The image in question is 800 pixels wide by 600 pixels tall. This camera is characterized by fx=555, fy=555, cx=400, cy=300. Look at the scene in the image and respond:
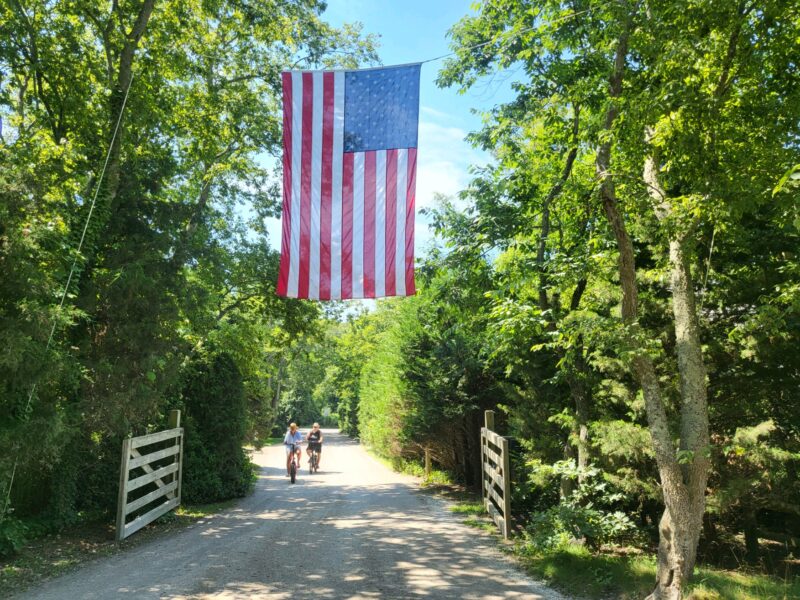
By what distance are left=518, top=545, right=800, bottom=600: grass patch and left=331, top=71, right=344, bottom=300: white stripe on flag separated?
4.13 meters

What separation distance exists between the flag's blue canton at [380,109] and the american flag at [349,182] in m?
0.01

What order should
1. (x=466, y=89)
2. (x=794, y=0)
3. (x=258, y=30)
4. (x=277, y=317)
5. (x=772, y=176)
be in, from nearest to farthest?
1. (x=794, y=0)
2. (x=772, y=176)
3. (x=466, y=89)
4. (x=258, y=30)
5. (x=277, y=317)

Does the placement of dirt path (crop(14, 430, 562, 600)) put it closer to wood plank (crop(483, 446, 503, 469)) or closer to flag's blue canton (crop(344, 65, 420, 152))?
wood plank (crop(483, 446, 503, 469))

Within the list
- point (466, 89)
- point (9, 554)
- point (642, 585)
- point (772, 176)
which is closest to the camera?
point (772, 176)

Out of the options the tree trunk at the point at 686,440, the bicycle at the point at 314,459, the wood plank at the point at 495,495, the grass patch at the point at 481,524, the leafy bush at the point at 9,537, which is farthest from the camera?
the bicycle at the point at 314,459

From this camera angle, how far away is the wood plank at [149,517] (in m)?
8.26

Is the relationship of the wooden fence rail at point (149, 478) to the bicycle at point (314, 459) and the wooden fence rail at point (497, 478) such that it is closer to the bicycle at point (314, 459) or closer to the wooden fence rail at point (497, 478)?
the wooden fence rail at point (497, 478)

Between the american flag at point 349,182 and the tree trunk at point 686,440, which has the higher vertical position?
the american flag at point 349,182

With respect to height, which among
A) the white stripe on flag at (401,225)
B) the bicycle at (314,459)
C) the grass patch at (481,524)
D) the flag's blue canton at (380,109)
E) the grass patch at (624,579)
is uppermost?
the flag's blue canton at (380,109)

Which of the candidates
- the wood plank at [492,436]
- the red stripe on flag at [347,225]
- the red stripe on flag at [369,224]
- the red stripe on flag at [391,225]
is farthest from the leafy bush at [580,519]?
the red stripe on flag at [347,225]

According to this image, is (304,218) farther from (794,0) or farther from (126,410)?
(794,0)

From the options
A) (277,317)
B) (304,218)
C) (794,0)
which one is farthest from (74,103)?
(794,0)

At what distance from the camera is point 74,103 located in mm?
9391

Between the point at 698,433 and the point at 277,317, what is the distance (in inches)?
512
